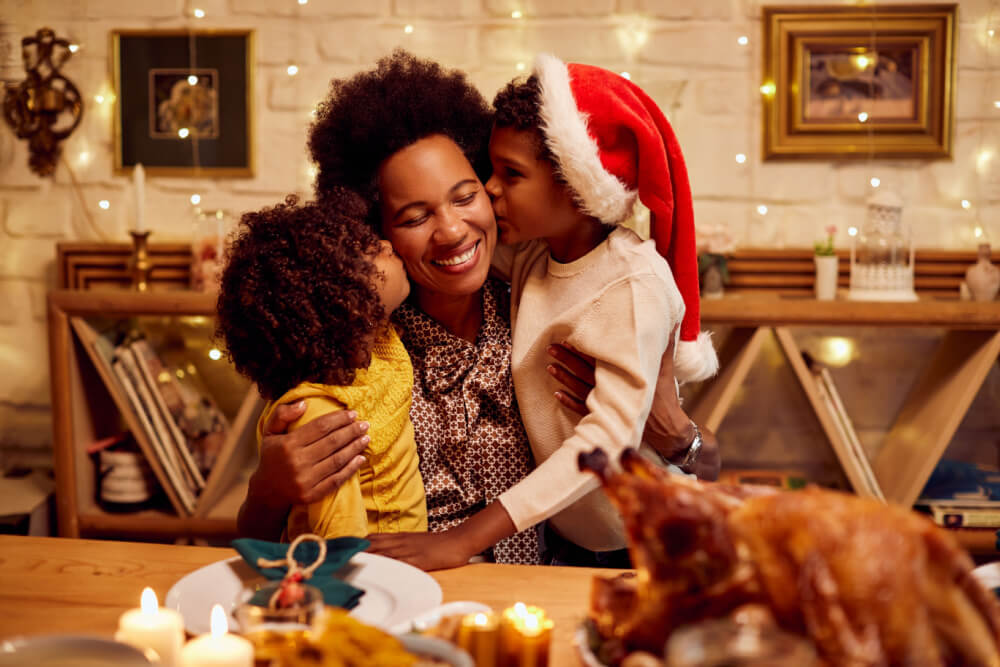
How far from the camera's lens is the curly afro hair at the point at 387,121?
5.11ft

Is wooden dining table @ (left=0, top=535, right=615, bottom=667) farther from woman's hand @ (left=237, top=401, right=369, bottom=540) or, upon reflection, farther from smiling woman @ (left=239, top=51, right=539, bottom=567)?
smiling woman @ (left=239, top=51, right=539, bottom=567)

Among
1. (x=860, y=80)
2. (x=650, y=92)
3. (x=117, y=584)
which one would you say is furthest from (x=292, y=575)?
(x=860, y=80)

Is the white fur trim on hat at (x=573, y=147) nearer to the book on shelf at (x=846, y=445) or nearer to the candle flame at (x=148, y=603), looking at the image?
the candle flame at (x=148, y=603)

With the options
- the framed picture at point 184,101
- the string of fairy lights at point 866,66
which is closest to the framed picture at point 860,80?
the string of fairy lights at point 866,66

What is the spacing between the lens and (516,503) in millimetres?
1327

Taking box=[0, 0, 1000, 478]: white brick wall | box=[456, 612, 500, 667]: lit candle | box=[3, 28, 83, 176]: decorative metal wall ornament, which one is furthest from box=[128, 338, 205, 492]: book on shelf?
box=[456, 612, 500, 667]: lit candle

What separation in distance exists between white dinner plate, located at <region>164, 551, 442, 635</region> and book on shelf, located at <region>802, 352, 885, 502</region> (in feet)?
5.42

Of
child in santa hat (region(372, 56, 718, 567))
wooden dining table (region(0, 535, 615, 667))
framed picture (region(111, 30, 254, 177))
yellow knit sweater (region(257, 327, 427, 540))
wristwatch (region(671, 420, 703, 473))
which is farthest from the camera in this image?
framed picture (region(111, 30, 254, 177))

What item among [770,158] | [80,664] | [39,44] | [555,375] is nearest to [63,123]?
[39,44]

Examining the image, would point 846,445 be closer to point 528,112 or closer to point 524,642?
A: point 528,112

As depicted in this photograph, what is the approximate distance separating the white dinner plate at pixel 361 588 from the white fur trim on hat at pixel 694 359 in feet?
2.68

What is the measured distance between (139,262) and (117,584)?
1.65 metres

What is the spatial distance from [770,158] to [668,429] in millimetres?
1333

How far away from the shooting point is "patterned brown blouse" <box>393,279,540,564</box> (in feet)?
5.18
